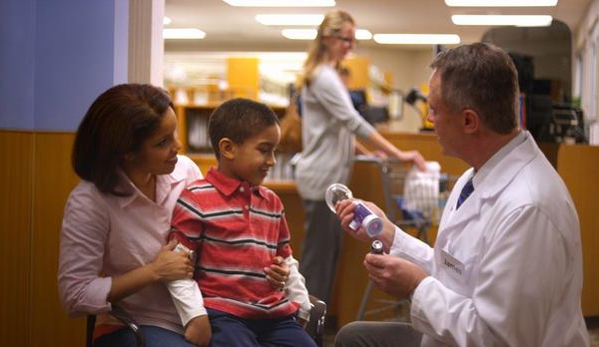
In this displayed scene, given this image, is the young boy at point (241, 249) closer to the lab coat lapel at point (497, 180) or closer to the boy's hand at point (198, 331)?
the boy's hand at point (198, 331)

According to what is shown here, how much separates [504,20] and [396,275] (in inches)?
210

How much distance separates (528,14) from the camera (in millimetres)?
5688

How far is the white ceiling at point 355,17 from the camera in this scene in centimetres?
777

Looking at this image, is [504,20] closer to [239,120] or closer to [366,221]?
[239,120]

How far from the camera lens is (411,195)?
3.99 m

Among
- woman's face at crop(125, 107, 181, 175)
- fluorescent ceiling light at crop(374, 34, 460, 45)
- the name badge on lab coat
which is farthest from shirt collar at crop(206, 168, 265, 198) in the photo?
fluorescent ceiling light at crop(374, 34, 460, 45)

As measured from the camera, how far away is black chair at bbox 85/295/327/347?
1.84m

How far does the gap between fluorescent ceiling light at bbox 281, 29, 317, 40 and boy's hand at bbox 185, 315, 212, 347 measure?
9171mm

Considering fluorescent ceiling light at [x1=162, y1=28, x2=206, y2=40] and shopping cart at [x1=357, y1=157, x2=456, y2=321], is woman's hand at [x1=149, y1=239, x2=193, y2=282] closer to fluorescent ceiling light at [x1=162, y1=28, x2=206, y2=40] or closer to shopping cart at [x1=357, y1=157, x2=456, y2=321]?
shopping cart at [x1=357, y1=157, x2=456, y2=321]

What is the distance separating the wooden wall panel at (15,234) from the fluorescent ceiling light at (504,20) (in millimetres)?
3470

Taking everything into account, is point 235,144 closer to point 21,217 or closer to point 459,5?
point 21,217

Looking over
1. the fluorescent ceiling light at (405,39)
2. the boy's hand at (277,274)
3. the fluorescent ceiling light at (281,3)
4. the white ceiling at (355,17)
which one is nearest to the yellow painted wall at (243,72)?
the white ceiling at (355,17)

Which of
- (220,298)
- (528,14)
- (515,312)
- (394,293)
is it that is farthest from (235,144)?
(528,14)

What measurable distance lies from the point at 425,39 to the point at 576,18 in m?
6.49
